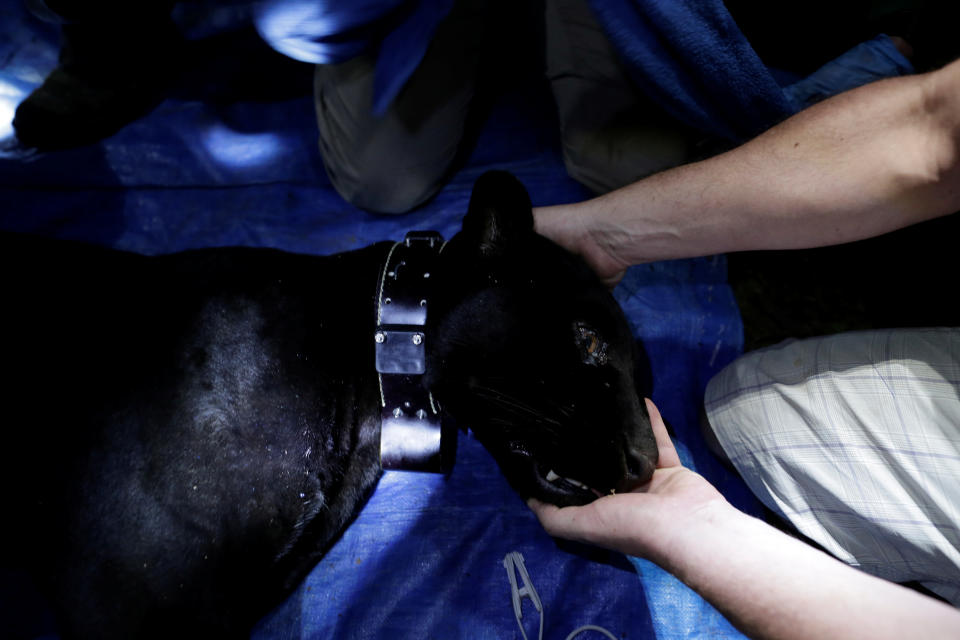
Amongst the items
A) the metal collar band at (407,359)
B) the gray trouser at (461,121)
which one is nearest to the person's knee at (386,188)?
the gray trouser at (461,121)

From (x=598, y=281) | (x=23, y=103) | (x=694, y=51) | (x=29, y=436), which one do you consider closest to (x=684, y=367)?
(x=598, y=281)

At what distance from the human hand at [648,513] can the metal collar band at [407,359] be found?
0.41 meters

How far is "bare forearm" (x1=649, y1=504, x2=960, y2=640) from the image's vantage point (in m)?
0.92

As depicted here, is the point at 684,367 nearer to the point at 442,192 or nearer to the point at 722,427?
the point at 722,427

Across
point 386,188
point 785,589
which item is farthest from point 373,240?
point 785,589

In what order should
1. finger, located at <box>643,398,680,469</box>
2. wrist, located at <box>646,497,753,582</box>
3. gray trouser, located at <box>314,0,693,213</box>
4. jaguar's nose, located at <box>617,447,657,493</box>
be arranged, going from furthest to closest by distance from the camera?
gray trouser, located at <box>314,0,693,213</box> → finger, located at <box>643,398,680,469</box> → jaguar's nose, located at <box>617,447,657,493</box> → wrist, located at <box>646,497,753,582</box>

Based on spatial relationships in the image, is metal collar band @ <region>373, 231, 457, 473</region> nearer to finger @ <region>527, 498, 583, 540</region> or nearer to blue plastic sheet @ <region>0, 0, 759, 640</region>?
finger @ <region>527, 498, 583, 540</region>

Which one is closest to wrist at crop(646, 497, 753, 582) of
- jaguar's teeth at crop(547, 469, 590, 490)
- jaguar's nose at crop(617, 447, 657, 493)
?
jaguar's nose at crop(617, 447, 657, 493)

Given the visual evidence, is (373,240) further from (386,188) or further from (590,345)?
(590,345)

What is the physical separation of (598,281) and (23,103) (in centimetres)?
277

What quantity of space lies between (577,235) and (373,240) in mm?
1067

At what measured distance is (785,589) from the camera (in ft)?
3.38

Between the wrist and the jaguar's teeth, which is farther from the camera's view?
the jaguar's teeth

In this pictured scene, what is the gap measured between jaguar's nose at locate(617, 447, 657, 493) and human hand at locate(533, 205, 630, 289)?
2.10 feet
